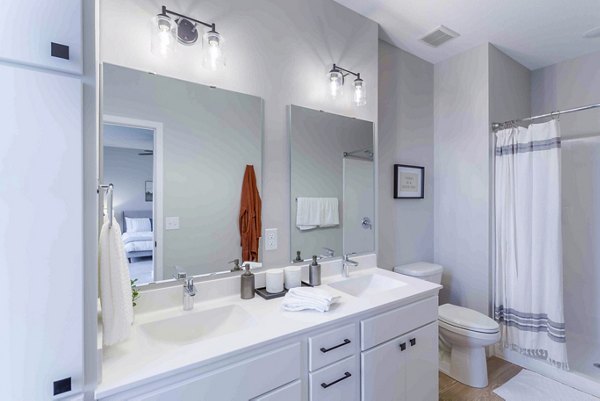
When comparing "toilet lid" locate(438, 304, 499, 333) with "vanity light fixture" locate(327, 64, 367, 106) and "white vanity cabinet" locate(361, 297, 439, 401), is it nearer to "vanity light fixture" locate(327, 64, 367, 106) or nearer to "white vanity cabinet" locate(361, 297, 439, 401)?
"white vanity cabinet" locate(361, 297, 439, 401)

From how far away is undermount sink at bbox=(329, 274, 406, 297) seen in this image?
1.75m

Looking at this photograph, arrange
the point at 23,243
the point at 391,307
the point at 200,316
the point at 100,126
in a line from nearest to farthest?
the point at 23,243 < the point at 100,126 < the point at 200,316 < the point at 391,307

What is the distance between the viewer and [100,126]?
3.81ft

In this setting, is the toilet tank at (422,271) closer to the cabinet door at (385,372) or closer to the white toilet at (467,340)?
the white toilet at (467,340)

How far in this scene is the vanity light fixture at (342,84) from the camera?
6.10 ft

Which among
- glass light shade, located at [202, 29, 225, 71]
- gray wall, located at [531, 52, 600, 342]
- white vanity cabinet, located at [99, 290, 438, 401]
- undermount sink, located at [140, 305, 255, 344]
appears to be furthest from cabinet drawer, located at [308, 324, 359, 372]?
gray wall, located at [531, 52, 600, 342]

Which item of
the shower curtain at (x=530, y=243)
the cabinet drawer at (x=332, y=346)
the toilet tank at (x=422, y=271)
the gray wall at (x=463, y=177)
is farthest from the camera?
the gray wall at (x=463, y=177)

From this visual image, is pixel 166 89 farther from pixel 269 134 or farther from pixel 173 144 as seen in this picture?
pixel 269 134

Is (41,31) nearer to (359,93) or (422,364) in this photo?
(359,93)

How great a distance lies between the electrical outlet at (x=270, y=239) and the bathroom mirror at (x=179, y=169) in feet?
0.20

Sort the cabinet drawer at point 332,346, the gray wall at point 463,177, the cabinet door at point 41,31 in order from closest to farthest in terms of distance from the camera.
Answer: the cabinet door at point 41,31 < the cabinet drawer at point 332,346 < the gray wall at point 463,177

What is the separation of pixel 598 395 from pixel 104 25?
358 cm

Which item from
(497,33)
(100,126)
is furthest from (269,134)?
(497,33)

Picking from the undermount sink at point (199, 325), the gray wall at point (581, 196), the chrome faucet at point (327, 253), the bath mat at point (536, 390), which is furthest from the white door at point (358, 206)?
the gray wall at point (581, 196)
